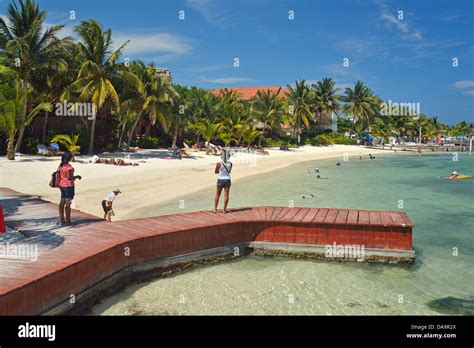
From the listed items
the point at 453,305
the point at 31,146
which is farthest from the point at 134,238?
the point at 31,146

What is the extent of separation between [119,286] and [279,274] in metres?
3.54

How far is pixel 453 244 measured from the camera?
1259cm

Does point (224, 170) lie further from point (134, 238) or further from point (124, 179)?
point (124, 179)

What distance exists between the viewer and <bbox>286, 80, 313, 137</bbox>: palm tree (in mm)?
64250

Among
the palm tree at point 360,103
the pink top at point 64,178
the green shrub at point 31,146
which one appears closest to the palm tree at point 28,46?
the green shrub at point 31,146

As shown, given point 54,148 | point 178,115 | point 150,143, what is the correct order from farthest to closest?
point 150,143 → point 178,115 → point 54,148

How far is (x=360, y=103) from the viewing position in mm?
80438

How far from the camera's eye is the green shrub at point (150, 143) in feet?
137

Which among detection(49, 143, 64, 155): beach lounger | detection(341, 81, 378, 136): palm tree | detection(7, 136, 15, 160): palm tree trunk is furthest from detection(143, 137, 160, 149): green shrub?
detection(341, 81, 378, 136): palm tree

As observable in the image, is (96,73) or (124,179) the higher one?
(96,73)

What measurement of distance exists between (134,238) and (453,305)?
21.4 feet

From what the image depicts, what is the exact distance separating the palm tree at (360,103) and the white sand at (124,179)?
51.8 m

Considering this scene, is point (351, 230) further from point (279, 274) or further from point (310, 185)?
point (310, 185)
